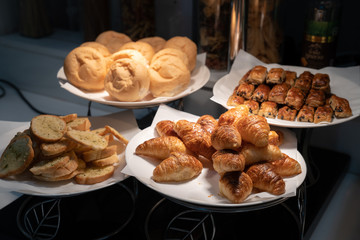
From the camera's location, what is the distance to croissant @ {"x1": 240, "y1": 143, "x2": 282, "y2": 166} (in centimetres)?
80

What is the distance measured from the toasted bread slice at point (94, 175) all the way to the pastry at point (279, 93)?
48cm

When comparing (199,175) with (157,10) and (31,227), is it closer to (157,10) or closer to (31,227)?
(31,227)

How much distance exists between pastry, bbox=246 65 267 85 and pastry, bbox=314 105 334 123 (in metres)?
0.20

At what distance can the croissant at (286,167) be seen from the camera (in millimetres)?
780

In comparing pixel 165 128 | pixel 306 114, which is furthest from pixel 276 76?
pixel 165 128

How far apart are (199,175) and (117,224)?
0.27 metres

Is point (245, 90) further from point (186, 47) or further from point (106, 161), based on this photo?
point (106, 161)

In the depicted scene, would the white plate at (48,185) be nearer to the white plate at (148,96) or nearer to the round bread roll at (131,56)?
the white plate at (148,96)

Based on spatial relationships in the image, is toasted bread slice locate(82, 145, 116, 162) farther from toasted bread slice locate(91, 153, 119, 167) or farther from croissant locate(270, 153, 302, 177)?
croissant locate(270, 153, 302, 177)

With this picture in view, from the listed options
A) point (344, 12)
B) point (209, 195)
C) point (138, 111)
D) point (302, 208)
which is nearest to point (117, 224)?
point (209, 195)

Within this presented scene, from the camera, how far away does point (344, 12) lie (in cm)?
135

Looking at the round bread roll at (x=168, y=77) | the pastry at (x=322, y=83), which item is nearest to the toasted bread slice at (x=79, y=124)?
the round bread roll at (x=168, y=77)

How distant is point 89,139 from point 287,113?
1.69ft

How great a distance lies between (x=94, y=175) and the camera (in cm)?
86
